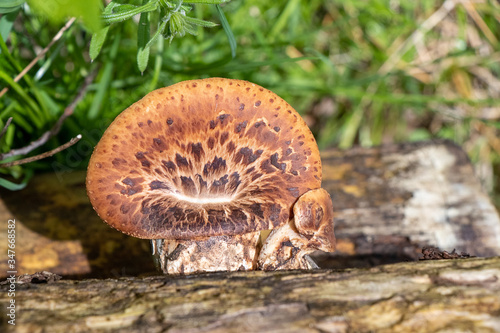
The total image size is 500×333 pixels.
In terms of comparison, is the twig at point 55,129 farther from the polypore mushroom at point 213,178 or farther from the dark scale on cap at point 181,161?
the dark scale on cap at point 181,161

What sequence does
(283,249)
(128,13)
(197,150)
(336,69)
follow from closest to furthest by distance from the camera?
(128,13)
(197,150)
(283,249)
(336,69)

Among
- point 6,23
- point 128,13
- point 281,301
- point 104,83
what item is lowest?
point 281,301

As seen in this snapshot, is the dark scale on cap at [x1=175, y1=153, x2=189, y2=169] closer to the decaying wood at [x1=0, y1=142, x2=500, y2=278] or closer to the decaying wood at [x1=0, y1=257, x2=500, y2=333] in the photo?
the decaying wood at [x1=0, y1=257, x2=500, y2=333]

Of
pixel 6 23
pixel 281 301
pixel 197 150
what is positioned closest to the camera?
pixel 281 301

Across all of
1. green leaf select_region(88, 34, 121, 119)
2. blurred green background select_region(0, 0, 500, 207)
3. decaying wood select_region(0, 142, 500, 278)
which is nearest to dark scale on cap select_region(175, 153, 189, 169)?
decaying wood select_region(0, 142, 500, 278)

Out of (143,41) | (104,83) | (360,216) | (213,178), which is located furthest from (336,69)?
(213,178)

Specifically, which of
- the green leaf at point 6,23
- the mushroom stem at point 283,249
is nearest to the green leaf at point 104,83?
the green leaf at point 6,23

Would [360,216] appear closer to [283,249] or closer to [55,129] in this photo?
[283,249]
